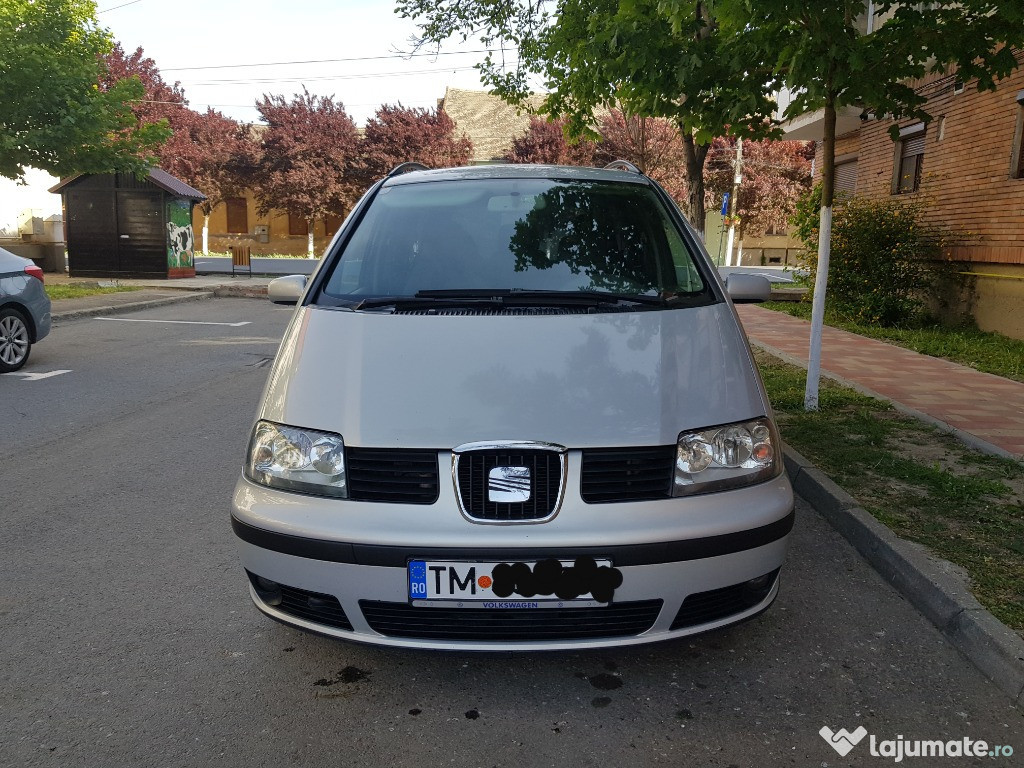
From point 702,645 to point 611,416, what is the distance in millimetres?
1002

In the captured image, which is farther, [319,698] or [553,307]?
[553,307]

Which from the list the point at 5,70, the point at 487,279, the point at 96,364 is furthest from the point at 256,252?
the point at 487,279

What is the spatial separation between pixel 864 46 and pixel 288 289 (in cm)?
417

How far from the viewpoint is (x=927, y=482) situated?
4.64 meters

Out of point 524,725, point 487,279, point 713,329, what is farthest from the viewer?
point 487,279

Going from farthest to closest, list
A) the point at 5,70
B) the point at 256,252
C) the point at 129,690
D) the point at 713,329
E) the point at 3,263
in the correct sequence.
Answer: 1. the point at 256,252
2. the point at 5,70
3. the point at 3,263
4. the point at 713,329
5. the point at 129,690

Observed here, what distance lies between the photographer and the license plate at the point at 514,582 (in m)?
2.40

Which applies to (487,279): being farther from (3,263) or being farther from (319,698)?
(3,263)

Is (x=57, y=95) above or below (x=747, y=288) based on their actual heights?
above

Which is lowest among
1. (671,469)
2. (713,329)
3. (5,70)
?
(671,469)

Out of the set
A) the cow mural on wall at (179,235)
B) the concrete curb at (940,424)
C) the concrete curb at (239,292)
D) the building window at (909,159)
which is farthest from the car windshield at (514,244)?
the cow mural on wall at (179,235)

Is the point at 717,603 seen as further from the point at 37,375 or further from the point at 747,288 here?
the point at 37,375

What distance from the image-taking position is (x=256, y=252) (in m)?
47.7

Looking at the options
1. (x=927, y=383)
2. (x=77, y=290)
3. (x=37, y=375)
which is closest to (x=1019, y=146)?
(x=927, y=383)
